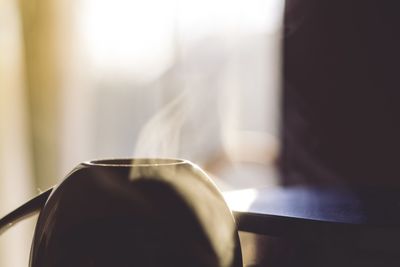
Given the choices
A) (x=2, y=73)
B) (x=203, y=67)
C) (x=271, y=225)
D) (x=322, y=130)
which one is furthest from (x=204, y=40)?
(x=271, y=225)

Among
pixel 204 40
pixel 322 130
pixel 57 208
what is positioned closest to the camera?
pixel 57 208

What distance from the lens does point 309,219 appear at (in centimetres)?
45

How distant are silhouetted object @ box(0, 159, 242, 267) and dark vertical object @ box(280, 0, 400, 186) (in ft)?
2.19

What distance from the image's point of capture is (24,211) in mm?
446

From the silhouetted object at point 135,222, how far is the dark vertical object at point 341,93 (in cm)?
67

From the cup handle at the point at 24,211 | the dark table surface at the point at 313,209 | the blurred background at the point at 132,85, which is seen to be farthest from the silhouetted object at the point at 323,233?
the blurred background at the point at 132,85

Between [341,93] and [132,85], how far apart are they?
54 cm

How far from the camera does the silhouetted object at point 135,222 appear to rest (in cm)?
35

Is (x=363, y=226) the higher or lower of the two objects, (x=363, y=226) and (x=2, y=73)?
the lower

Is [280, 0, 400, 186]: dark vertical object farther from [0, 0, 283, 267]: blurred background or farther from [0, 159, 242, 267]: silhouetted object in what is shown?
[0, 159, 242, 267]: silhouetted object

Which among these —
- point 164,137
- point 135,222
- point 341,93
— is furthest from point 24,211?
point 341,93

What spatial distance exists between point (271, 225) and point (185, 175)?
0.13 meters

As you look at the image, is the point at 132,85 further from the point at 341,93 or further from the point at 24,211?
the point at 24,211

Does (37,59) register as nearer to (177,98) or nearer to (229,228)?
(177,98)
